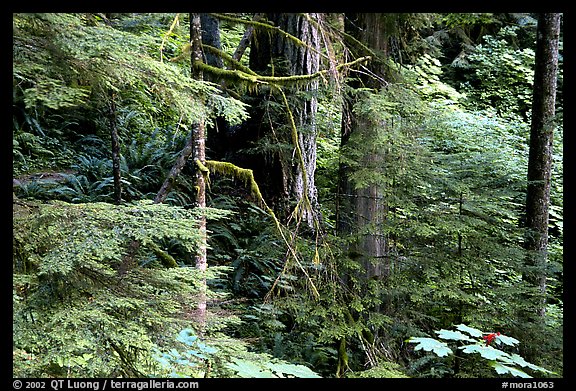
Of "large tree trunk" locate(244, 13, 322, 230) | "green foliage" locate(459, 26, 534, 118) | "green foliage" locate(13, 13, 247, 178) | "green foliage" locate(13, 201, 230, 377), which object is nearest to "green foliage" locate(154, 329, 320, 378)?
"green foliage" locate(13, 201, 230, 377)

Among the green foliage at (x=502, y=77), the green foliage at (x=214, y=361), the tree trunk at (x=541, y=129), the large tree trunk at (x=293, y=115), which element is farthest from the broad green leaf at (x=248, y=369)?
the green foliage at (x=502, y=77)

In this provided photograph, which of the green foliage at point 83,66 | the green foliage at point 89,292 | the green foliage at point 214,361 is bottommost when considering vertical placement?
the green foliage at point 214,361

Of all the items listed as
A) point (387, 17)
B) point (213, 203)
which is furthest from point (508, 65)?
point (213, 203)

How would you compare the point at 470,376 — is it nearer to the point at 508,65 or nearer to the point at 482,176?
the point at 482,176

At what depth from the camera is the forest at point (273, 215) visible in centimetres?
226

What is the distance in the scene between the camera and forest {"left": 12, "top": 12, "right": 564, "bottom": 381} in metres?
2.26

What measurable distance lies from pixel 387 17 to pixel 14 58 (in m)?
4.33

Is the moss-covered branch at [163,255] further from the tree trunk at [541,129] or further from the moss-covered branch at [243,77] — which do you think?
the tree trunk at [541,129]

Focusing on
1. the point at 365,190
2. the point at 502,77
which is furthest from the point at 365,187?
the point at 502,77

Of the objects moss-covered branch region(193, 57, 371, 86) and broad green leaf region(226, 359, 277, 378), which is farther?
moss-covered branch region(193, 57, 371, 86)

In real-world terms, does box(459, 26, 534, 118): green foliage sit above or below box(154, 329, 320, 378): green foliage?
above

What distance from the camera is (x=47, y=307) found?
2.19m

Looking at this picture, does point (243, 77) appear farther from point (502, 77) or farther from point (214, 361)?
point (502, 77)

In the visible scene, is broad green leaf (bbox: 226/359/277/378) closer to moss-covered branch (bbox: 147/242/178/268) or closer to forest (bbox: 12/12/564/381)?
forest (bbox: 12/12/564/381)
